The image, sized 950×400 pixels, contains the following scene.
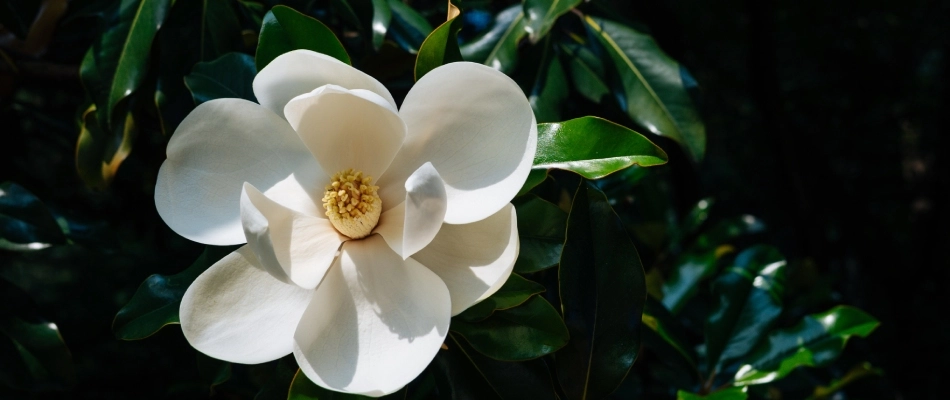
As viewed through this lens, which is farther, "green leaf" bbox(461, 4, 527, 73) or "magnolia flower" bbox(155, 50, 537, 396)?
"green leaf" bbox(461, 4, 527, 73)

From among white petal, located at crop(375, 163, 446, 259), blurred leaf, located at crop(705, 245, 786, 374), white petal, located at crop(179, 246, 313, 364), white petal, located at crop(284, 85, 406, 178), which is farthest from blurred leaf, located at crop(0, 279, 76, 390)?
blurred leaf, located at crop(705, 245, 786, 374)

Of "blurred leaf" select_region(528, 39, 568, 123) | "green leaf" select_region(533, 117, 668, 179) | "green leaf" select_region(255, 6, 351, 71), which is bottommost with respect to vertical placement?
"blurred leaf" select_region(528, 39, 568, 123)

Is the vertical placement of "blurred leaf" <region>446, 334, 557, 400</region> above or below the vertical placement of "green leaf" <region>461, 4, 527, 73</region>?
below

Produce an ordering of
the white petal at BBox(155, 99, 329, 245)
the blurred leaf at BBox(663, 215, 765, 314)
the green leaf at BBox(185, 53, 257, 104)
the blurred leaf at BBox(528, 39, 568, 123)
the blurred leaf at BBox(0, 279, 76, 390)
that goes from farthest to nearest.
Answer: the blurred leaf at BBox(663, 215, 765, 314) < the blurred leaf at BBox(528, 39, 568, 123) < the blurred leaf at BBox(0, 279, 76, 390) < the green leaf at BBox(185, 53, 257, 104) < the white petal at BBox(155, 99, 329, 245)

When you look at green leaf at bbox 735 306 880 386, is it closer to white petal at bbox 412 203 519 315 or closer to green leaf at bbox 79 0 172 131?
white petal at bbox 412 203 519 315

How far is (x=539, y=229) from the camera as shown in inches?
31.4

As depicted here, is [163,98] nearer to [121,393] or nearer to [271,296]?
[271,296]

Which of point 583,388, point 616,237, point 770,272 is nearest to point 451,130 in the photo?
point 616,237

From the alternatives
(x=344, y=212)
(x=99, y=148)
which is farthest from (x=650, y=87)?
(x=99, y=148)

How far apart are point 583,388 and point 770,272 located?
0.60 m

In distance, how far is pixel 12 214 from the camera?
100cm

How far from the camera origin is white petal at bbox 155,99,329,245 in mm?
717

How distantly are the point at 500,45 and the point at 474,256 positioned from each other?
526mm

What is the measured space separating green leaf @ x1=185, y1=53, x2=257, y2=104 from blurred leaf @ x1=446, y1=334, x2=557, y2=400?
391 millimetres
